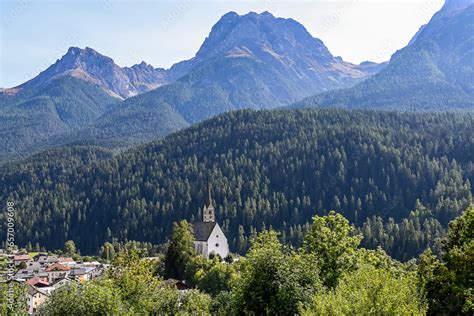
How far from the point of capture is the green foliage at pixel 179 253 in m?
114

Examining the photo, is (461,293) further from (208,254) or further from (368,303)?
(208,254)

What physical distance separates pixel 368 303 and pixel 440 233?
399 ft

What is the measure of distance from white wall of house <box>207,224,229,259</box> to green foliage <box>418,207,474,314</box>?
99.0m

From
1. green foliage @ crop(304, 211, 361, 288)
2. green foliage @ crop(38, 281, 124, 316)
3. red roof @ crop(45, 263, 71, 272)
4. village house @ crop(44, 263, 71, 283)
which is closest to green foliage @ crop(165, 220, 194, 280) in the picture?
village house @ crop(44, 263, 71, 283)

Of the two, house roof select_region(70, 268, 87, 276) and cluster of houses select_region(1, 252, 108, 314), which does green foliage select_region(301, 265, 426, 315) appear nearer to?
cluster of houses select_region(1, 252, 108, 314)

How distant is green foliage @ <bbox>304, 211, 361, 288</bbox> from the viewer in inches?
1874

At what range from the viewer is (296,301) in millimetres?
42344

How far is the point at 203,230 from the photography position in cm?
14462

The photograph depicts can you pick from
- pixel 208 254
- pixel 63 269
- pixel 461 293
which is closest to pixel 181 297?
pixel 461 293

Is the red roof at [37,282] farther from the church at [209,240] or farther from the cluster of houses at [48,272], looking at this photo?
the church at [209,240]

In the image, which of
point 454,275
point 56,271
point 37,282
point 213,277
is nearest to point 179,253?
point 213,277

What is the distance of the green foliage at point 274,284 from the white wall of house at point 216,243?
97225 millimetres

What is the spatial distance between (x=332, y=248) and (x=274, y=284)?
24.5 feet

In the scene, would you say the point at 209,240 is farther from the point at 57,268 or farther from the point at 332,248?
the point at 332,248
